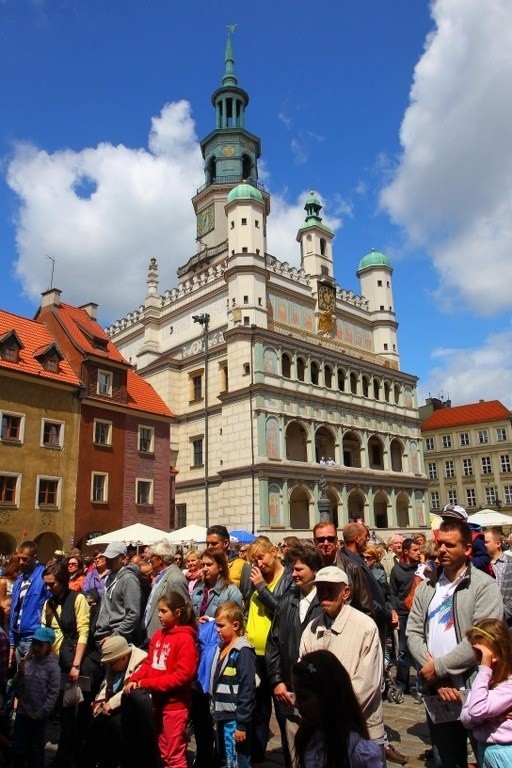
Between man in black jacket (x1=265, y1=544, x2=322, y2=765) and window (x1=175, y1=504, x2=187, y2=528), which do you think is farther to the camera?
window (x1=175, y1=504, x2=187, y2=528)

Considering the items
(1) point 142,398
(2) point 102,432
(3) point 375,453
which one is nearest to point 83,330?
(1) point 142,398

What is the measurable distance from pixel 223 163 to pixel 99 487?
114 ft

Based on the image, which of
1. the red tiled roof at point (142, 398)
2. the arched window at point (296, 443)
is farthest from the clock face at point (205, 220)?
the red tiled roof at point (142, 398)

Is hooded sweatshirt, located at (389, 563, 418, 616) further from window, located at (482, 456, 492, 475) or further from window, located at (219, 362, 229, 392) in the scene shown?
window, located at (482, 456, 492, 475)

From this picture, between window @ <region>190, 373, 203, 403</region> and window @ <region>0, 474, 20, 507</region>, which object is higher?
window @ <region>190, 373, 203, 403</region>

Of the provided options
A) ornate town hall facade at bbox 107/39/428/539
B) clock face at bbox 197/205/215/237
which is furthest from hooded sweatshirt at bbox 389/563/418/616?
clock face at bbox 197/205/215/237

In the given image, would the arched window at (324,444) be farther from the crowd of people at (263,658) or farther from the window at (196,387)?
the crowd of people at (263,658)

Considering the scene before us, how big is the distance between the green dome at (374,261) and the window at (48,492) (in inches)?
1369

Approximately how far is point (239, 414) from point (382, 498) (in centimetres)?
1373

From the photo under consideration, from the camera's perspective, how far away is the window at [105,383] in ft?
88.2

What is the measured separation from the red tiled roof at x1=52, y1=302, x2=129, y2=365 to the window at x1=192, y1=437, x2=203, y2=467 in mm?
12082

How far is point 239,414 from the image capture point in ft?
118

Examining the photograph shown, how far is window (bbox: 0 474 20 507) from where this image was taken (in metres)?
22.2

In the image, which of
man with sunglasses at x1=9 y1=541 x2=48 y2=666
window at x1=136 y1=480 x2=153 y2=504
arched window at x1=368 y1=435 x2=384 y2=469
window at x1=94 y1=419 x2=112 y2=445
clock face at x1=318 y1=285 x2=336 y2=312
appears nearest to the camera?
man with sunglasses at x1=9 y1=541 x2=48 y2=666
